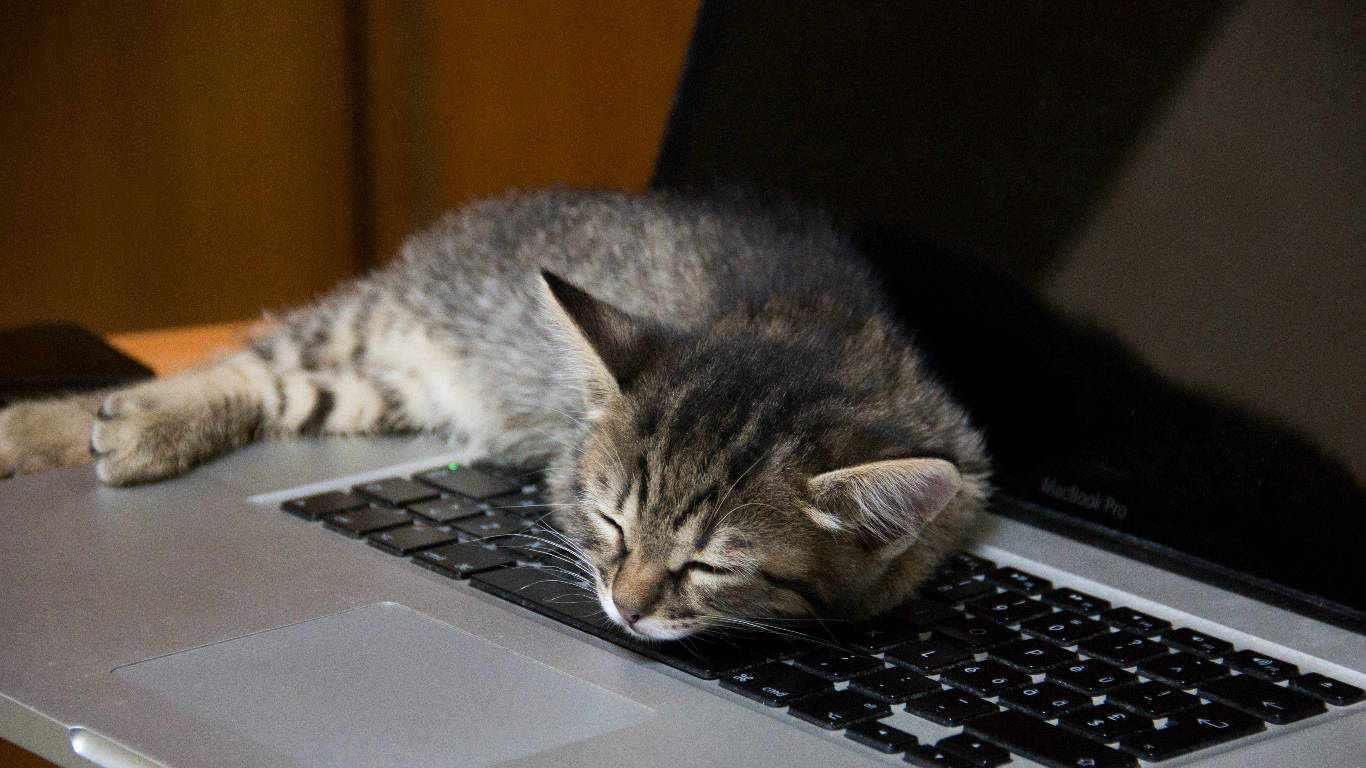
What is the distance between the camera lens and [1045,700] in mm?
826

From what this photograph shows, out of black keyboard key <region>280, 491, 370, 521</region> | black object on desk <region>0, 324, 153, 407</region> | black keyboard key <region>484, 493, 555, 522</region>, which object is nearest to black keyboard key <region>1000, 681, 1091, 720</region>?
black keyboard key <region>484, 493, 555, 522</region>

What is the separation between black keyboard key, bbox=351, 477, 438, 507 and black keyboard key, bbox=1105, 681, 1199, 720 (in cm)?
61

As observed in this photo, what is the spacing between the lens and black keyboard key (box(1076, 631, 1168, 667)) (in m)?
0.90

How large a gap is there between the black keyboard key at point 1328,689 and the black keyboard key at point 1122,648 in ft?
0.29

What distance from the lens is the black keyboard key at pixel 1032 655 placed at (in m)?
0.88

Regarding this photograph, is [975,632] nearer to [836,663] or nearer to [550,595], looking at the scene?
[836,663]

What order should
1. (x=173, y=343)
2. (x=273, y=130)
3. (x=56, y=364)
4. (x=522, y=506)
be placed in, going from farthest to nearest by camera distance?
(x=273, y=130) → (x=173, y=343) → (x=56, y=364) → (x=522, y=506)

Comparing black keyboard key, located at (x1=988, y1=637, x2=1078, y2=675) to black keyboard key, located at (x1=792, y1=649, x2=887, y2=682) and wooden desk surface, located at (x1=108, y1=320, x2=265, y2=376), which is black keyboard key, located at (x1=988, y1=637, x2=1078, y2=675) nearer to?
black keyboard key, located at (x1=792, y1=649, x2=887, y2=682)

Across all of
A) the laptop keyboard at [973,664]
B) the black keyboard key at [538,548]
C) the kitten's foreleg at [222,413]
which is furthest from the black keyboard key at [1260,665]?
the kitten's foreleg at [222,413]

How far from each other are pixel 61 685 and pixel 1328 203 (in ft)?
3.17

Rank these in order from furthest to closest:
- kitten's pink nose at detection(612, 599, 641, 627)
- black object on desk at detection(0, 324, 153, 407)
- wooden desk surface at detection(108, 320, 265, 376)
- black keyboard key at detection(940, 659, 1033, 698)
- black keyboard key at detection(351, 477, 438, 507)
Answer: wooden desk surface at detection(108, 320, 265, 376) < black object on desk at detection(0, 324, 153, 407) < black keyboard key at detection(351, 477, 438, 507) < kitten's pink nose at detection(612, 599, 641, 627) < black keyboard key at detection(940, 659, 1033, 698)

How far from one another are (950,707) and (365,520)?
0.53 meters

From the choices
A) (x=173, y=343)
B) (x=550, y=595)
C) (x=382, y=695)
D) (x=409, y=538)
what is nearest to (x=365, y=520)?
(x=409, y=538)

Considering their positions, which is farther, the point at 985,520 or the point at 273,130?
the point at 273,130
